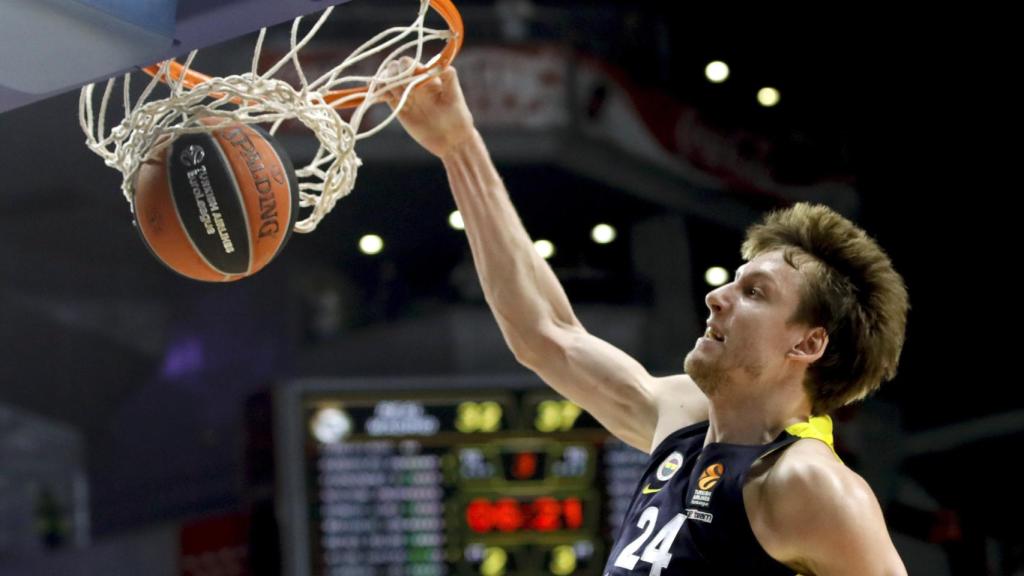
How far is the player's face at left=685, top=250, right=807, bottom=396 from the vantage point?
250 centimetres

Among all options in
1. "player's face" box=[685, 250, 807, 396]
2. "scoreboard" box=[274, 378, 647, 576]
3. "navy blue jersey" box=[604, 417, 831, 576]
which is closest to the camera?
"navy blue jersey" box=[604, 417, 831, 576]

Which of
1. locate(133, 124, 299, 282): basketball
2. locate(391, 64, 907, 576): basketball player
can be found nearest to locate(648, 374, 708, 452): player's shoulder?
locate(391, 64, 907, 576): basketball player

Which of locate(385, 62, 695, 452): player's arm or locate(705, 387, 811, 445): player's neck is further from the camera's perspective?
locate(385, 62, 695, 452): player's arm

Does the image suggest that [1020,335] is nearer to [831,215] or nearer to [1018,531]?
[1018,531]

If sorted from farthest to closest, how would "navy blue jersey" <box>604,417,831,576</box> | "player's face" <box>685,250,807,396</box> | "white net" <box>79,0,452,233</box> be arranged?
1. "white net" <box>79,0,452,233</box>
2. "player's face" <box>685,250,807,396</box>
3. "navy blue jersey" <box>604,417,831,576</box>

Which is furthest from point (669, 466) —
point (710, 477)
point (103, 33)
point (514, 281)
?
point (103, 33)

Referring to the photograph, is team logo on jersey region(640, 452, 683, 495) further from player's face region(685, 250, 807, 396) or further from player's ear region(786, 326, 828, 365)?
player's ear region(786, 326, 828, 365)

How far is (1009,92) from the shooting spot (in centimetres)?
626

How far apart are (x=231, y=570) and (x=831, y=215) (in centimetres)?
365

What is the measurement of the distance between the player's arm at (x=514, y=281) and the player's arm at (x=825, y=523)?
2.03 feet

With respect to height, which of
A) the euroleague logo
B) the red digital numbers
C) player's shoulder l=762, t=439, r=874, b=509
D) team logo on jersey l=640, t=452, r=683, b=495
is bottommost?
player's shoulder l=762, t=439, r=874, b=509

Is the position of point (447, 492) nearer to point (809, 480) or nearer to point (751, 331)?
point (751, 331)

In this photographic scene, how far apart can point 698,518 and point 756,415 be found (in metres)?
0.22

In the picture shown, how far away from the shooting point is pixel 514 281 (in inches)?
117
